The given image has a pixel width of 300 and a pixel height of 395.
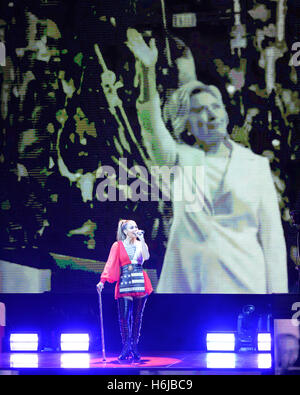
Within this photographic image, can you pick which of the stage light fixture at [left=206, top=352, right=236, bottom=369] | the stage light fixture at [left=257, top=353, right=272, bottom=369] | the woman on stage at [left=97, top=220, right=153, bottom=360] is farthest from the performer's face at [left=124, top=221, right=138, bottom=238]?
the stage light fixture at [left=257, top=353, right=272, bottom=369]

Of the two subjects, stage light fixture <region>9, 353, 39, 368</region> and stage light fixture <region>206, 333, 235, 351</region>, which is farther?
stage light fixture <region>206, 333, 235, 351</region>

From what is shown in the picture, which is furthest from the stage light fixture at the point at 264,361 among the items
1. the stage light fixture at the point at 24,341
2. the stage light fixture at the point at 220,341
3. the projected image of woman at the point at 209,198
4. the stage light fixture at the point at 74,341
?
the stage light fixture at the point at 24,341

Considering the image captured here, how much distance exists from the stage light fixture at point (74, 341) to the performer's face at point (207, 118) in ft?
7.95

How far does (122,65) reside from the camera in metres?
7.74

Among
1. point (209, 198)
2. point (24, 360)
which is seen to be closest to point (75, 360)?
point (24, 360)

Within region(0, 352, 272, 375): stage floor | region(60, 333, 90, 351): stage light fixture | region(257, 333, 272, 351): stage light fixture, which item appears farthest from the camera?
region(60, 333, 90, 351): stage light fixture

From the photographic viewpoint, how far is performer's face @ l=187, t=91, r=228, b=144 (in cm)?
762

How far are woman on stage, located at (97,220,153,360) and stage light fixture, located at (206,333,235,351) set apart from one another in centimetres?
121

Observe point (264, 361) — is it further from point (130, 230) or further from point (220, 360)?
point (130, 230)

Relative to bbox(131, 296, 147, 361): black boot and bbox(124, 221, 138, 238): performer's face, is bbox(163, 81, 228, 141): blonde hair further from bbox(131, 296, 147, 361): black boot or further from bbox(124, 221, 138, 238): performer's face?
bbox(131, 296, 147, 361): black boot

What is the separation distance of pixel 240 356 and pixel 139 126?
2.59 meters

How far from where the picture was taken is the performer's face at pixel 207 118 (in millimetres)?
7621

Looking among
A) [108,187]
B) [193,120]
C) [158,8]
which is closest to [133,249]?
[108,187]

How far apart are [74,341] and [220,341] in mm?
1520
